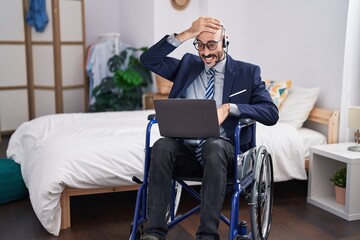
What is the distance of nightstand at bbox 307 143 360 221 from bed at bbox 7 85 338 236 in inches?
3.7

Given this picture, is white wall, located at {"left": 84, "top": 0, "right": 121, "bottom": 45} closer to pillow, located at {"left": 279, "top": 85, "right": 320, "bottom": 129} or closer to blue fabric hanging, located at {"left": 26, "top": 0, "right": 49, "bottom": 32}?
blue fabric hanging, located at {"left": 26, "top": 0, "right": 49, "bottom": 32}

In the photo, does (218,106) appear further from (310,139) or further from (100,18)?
(100,18)

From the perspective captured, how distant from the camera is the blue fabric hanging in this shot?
17.1 feet

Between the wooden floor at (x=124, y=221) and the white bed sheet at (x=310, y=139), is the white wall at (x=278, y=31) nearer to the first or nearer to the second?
the white bed sheet at (x=310, y=139)

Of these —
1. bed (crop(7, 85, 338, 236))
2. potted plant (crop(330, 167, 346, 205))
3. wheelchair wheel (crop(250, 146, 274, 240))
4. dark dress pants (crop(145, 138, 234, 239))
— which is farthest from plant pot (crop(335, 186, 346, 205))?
dark dress pants (crop(145, 138, 234, 239))

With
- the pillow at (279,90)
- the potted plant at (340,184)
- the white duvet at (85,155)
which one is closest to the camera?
the white duvet at (85,155)

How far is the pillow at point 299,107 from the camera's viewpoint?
3.65 metres

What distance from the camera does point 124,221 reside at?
2.95m

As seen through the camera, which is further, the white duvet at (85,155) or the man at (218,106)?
the white duvet at (85,155)

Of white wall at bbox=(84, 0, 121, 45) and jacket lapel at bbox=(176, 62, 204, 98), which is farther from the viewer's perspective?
white wall at bbox=(84, 0, 121, 45)

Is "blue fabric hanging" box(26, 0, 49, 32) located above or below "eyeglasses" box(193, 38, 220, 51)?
above

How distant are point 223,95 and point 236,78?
0.11m

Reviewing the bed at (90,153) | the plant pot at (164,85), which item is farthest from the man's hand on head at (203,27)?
the plant pot at (164,85)

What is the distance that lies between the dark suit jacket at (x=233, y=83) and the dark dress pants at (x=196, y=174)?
0.65ft
